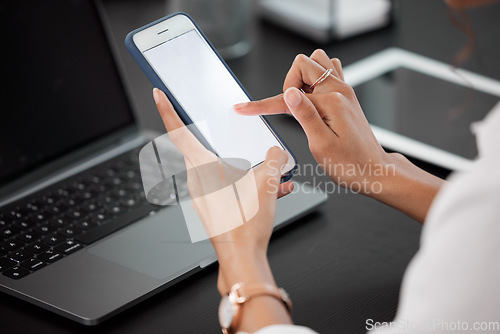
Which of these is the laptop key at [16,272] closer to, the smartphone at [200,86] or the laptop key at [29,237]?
the laptop key at [29,237]

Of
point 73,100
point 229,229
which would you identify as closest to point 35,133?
point 73,100

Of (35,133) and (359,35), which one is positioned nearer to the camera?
(35,133)

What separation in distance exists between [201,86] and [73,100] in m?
0.29

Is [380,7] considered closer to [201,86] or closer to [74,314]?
[201,86]

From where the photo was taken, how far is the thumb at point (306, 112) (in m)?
0.62

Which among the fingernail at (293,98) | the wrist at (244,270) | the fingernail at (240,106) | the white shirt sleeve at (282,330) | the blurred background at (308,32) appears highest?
the fingernail at (293,98)

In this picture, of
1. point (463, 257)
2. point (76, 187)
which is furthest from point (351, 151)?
point (76, 187)

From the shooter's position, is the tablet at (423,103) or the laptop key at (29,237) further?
the tablet at (423,103)

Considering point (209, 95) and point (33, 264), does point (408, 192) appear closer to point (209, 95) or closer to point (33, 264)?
point (209, 95)

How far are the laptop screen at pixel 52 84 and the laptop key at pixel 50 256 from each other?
158 mm

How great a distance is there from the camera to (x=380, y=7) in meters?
1.26

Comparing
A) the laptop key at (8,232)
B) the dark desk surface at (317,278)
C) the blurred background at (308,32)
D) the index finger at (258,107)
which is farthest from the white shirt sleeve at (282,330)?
the blurred background at (308,32)

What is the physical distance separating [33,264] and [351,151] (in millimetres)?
353

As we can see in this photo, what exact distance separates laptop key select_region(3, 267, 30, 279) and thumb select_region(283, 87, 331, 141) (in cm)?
32
